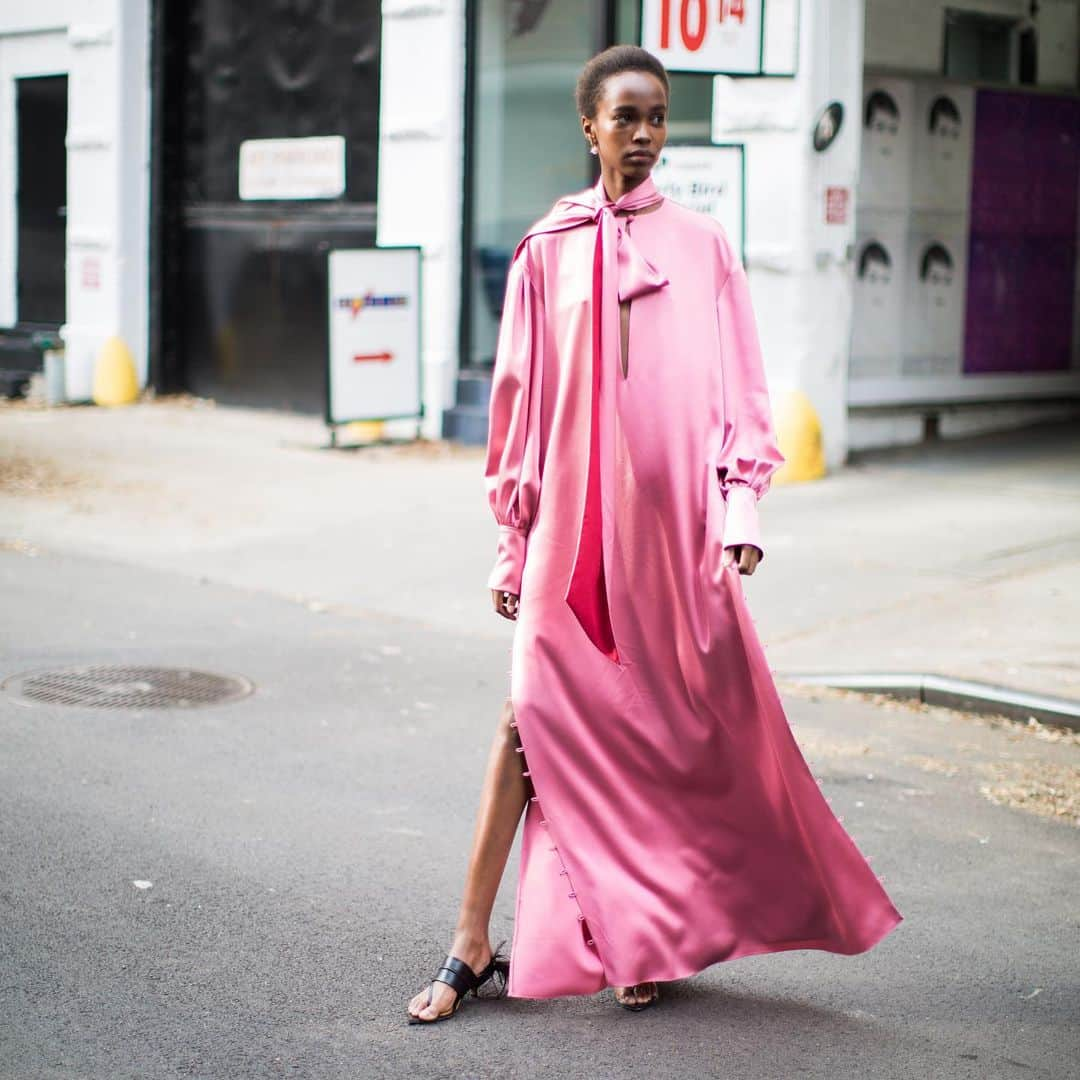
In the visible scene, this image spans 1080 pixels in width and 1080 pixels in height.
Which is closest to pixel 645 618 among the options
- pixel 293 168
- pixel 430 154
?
→ pixel 430 154

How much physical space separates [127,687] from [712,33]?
6579mm

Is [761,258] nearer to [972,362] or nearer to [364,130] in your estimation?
[972,362]

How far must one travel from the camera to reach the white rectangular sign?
1346 centimetres

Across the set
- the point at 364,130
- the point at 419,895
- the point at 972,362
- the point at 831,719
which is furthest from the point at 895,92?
the point at 419,895

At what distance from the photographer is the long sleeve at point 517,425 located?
3912 mm

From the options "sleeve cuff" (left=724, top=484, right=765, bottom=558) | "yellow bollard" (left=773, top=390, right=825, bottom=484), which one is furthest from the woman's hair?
"yellow bollard" (left=773, top=390, right=825, bottom=484)

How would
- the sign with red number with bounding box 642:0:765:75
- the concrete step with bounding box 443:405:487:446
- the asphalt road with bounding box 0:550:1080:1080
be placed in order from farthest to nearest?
1. the concrete step with bounding box 443:405:487:446
2. the sign with red number with bounding box 642:0:765:75
3. the asphalt road with bounding box 0:550:1080:1080

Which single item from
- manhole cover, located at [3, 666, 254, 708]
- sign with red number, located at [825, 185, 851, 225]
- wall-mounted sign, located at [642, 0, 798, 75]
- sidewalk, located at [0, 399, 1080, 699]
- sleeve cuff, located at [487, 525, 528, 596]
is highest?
wall-mounted sign, located at [642, 0, 798, 75]

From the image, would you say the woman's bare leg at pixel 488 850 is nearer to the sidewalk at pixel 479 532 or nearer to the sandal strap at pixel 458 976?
the sandal strap at pixel 458 976

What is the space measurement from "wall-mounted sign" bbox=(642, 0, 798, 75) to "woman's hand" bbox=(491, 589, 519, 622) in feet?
26.3

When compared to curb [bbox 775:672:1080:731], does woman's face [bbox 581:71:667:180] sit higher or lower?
higher

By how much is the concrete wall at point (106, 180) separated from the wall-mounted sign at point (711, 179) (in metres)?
6.99

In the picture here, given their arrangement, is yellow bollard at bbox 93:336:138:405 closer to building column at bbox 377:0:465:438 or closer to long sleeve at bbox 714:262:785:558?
building column at bbox 377:0:465:438

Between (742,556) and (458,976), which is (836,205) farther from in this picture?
(458,976)
